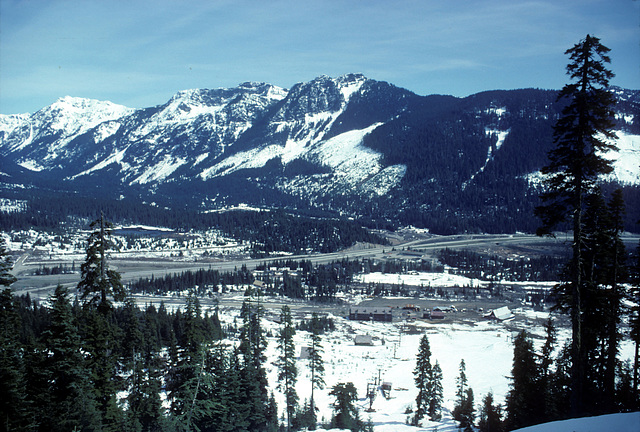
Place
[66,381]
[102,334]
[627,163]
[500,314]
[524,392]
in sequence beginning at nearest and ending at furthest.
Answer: [66,381]
[102,334]
[524,392]
[500,314]
[627,163]

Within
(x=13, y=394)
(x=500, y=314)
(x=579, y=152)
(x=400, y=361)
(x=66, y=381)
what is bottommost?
(x=400, y=361)

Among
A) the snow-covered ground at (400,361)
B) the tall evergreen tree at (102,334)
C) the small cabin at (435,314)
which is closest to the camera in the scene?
the tall evergreen tree at (102,334)

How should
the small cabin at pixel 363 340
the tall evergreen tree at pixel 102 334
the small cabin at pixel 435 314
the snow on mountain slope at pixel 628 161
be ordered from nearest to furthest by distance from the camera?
the tall evergreen tree at pixel 102 334, the small cabin at pixel 363 340, the small cabin at pixel 435 314, the snow on mountain slope at pixel 628 161

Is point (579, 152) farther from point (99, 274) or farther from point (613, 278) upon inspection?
point (99, 274)

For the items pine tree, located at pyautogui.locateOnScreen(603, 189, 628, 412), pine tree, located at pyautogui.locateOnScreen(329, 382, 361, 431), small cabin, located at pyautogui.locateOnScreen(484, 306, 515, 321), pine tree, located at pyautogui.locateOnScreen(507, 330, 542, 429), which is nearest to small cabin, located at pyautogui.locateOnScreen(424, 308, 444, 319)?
small cabin, located at pyautogui.locateOnScreen(484, 306, 515, 321)

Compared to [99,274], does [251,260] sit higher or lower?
lower

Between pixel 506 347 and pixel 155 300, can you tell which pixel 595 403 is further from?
pixel 155 300

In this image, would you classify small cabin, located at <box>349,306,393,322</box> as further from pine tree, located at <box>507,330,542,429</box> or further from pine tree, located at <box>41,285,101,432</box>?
pine tree, located at <box>41,285,101,432</box>

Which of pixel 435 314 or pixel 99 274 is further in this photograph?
pixel 435 314

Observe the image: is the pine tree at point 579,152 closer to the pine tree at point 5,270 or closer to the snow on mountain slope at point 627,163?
the pine tree at point 5,270

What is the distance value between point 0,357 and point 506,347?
4644 cm

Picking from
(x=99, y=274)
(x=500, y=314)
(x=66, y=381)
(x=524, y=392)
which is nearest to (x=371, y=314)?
(x=500, y=314)

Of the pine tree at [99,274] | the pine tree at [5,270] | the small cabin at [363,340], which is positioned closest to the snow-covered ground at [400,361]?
the small cabin at [363,340]

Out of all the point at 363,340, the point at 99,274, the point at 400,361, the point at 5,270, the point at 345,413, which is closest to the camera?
the point at 99,274
